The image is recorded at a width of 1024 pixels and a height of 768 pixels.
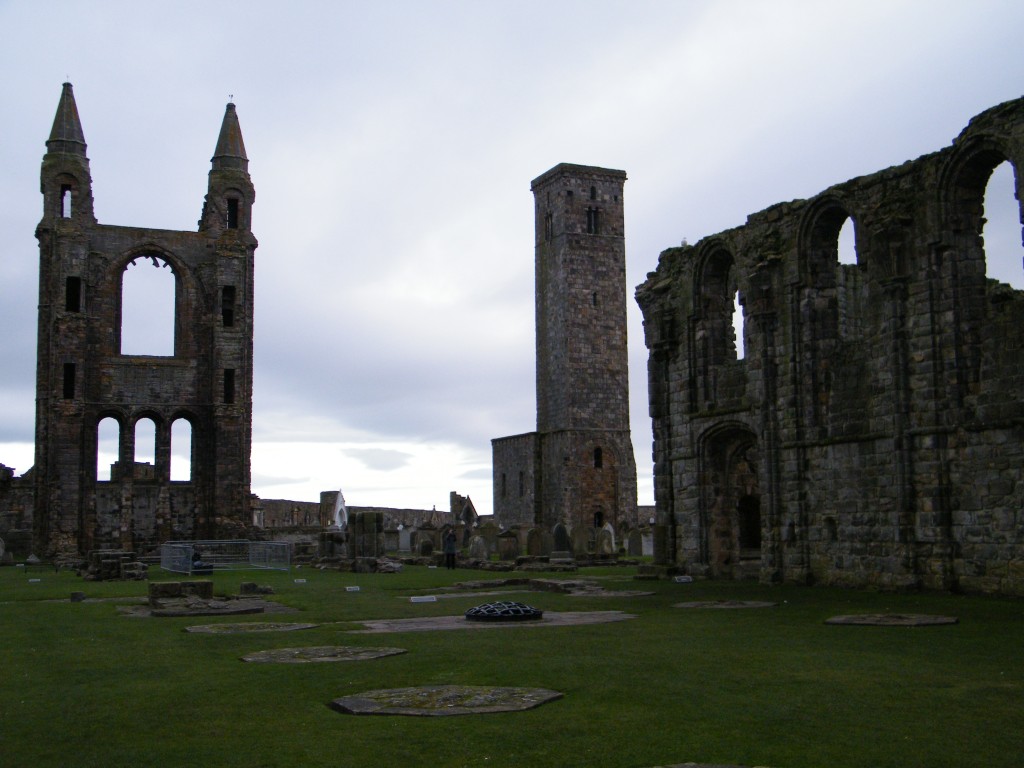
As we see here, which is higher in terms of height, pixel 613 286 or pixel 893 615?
pixel 613 286

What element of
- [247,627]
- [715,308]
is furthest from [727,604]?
[715,308]

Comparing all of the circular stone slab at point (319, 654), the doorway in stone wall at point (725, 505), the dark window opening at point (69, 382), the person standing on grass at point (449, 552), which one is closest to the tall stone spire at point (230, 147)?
the dark window opening at point (69, 382)

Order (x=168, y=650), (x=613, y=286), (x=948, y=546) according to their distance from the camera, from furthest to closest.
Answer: (x=613, y=286) < (x=948, y=546) < (x=168, y=650)

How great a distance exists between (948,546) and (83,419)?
3346 cm

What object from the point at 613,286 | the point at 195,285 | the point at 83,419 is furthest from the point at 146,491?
the point at 613,286

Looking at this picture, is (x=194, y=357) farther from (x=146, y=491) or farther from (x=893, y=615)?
(x=893, y=615)

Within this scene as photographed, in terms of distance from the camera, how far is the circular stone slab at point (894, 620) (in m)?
11.8

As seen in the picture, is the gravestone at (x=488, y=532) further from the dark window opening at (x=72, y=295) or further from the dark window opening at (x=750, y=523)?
the dark window opening at (x=72, y=295)

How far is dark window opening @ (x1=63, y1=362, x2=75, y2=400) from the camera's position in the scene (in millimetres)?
40688

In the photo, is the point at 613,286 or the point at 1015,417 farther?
the point at 613,286

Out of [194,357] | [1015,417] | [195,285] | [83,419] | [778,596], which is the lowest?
[778,596]

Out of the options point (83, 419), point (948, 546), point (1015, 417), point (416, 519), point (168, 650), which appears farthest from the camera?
point (416, 519)

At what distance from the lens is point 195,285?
43.2 meters

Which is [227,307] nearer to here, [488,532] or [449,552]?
[488,532]
